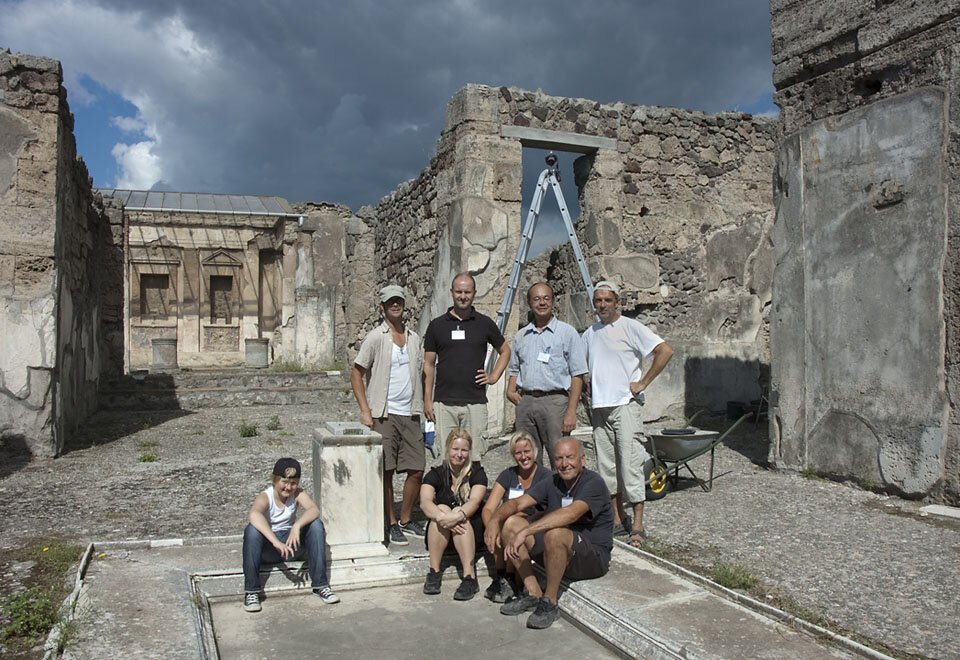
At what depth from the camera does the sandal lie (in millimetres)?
4777

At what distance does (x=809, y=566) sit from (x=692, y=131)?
721cm

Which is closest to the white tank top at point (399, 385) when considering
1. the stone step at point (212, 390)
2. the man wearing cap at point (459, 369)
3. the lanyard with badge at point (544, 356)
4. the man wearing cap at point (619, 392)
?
the man wearing cap at point (459, 369)

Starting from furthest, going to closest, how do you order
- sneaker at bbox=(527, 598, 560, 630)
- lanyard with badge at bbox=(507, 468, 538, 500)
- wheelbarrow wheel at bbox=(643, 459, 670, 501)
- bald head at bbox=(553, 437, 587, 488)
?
wheelbarrow wheel at bbox=(643, 459, 670, 501) → lanyard with badge at bbox=(507, 468, 538, 500) → bald head at bbox=(553, 437, 587, 488) → sneaker at bbox=(527, 598, 560, 630)

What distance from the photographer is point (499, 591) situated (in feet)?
13.1

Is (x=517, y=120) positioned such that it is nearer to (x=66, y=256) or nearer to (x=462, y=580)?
(x=66, y=256)

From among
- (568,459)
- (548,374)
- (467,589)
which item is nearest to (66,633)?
(467,589)

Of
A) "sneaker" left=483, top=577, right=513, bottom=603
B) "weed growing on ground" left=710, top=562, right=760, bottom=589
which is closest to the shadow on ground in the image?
"sneaker" left=483, top=577, right=513, bottom=603

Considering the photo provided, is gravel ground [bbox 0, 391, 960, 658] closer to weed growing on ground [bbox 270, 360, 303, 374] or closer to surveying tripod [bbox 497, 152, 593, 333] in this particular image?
surveying tripod [bbox 497, 152, 593, 333]

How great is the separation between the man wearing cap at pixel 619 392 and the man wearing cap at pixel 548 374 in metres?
0.15

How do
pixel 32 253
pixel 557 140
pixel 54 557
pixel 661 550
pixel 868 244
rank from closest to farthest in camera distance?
1. pixel 54 557
2. pixel 661 550
3. pixel 868 244
4. pixel 32 253
5. pixel 557 140

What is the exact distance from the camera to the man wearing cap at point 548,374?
16.8ft

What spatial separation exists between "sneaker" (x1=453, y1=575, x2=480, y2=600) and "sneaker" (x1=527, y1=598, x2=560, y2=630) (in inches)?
16.3

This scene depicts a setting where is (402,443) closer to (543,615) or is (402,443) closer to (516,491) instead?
(516,491)

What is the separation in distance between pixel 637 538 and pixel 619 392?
0.92 meters
